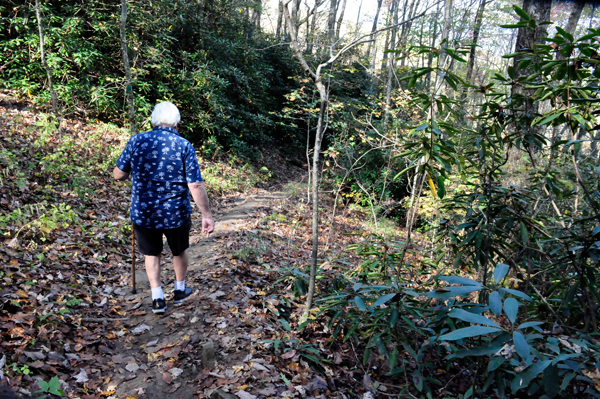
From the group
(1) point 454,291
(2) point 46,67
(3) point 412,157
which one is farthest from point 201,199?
(2) point 46,67

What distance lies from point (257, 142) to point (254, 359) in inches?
523

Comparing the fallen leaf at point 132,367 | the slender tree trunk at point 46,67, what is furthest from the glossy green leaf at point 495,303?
the slender tree trunk at point 46,67

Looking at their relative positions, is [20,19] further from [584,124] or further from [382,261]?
[584,124]

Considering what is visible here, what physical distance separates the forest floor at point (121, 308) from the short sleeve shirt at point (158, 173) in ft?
3.60

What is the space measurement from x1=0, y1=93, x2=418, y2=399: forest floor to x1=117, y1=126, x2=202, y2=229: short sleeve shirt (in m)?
1.10

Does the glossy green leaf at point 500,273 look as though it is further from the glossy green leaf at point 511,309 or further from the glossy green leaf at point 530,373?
the glossy green leaf at point 530,373

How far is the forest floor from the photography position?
8.66 feet

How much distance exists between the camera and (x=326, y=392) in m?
2.84

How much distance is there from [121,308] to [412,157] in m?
3.53

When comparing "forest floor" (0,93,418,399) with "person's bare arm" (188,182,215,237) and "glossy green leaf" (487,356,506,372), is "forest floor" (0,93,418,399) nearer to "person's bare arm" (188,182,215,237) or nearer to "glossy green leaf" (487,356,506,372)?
"person's bare arm" (188,182,215,237)

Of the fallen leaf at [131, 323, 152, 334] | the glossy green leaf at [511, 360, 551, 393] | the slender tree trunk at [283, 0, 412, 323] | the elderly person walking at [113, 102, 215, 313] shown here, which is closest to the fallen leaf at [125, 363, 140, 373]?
the fallen leaf at [131, 323, 152, 334]

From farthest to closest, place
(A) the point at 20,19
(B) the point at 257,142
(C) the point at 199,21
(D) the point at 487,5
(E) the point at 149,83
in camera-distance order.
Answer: (D) the point at 487,5 → (B) the point at 257,142 → (C) the point at 199,21 → (E) the point at 149,83 → (A) the point at 20,19

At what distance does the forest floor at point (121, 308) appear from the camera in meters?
2.64

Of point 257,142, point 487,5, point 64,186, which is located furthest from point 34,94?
point 487,5
